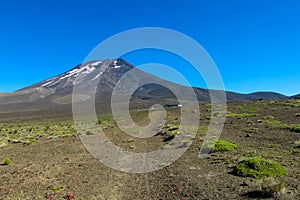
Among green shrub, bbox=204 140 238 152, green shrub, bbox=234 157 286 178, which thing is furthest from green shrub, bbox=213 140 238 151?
green shrub, bbox=234 157 286 178

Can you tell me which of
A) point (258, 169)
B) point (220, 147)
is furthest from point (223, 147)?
point (258, 169)

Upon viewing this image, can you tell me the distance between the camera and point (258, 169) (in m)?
12.3

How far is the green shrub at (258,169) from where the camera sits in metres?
11.7

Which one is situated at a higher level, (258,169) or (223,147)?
(223,147)

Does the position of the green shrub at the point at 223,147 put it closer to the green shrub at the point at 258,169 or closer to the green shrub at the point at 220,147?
the green shrub at the point at 220,147

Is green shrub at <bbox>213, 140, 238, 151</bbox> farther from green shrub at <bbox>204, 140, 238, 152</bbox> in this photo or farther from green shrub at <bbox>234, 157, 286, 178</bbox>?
green shrub at <bbox>234, 157, 286, 178</bbox>

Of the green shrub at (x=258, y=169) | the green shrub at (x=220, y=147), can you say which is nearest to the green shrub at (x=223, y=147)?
the green shrub at (x=220, y=147)

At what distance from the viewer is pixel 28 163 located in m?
19.0

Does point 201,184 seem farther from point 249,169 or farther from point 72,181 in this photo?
point 72,181

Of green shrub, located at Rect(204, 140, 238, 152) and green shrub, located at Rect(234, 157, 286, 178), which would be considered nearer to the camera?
green shrub, located at Rect(234, 157, 286, 178)

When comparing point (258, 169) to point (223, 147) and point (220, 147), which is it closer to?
point (223, 147)

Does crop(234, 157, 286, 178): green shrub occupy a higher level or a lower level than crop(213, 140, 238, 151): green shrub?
lower

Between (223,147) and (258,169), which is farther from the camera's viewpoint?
(223,147)

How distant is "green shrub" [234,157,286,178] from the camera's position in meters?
11.7
